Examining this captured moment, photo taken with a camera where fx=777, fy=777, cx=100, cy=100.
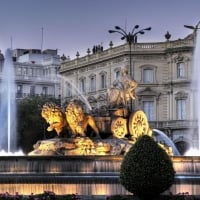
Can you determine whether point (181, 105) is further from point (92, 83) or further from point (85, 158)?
point (85, 158)

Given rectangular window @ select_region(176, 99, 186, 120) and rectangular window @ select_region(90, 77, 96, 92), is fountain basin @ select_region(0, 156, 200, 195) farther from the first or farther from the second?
rectangular window @ select_region(90, 77, 96, 92)

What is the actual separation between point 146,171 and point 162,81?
52.5 m

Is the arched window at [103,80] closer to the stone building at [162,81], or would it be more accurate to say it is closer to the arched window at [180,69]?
the stone building at [162,81]

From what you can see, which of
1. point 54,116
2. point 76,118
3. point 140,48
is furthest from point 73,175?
point 140,48

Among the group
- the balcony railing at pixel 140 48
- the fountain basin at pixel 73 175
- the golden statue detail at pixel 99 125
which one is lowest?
the fountain basin at pixel 73 175

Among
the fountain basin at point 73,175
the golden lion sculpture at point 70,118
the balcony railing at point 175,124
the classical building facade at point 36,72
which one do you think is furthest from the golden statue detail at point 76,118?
the classical building facade at point 36,72

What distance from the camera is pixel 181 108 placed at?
69.8 m

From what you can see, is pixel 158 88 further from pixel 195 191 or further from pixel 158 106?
pixel 195 191

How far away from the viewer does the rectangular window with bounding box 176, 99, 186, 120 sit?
227 feet

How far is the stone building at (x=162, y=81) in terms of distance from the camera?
68938 millimetres

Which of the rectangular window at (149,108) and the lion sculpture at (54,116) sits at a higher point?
the rectangular window at (149,108)

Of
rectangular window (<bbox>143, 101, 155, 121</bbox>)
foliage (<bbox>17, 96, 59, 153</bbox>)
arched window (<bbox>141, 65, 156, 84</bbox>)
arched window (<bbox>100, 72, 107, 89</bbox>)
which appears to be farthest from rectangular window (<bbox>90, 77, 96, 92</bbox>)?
foliage (<bbox>17, 96, 59, 153</bbox>)

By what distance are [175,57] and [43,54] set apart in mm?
42717

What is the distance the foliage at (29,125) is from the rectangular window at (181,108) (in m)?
12.5
